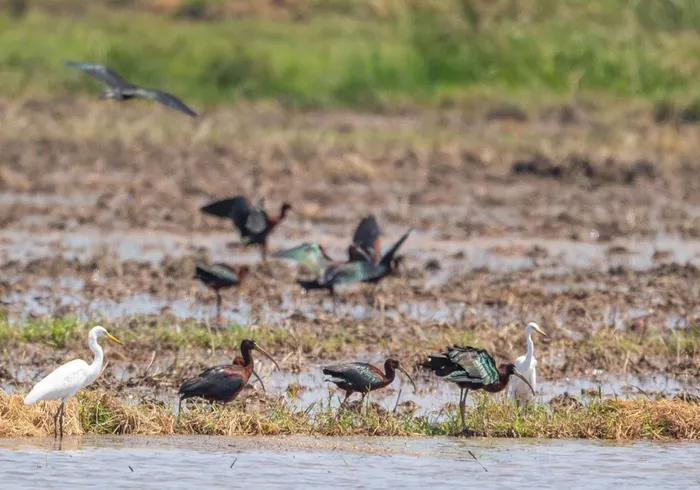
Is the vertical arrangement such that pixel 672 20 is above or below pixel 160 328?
above

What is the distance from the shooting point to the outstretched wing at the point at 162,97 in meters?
10.5

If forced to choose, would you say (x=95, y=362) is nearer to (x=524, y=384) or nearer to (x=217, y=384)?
(x=217, y=384)

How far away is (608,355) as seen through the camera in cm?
1120

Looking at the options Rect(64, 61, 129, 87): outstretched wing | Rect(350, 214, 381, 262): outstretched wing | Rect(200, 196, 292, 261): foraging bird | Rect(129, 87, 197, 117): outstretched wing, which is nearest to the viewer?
Rect(129, 87, 197, 117): outstretched wing

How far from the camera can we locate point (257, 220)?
14.8m

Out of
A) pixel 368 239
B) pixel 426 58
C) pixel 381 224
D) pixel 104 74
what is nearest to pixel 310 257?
pixel 368 239

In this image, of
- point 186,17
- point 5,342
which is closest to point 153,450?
point 5,342

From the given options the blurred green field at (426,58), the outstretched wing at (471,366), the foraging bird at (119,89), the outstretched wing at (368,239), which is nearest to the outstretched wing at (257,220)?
the outstretched wing at (368,239)

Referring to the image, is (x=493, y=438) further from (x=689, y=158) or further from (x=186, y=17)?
(x=186, y=17)

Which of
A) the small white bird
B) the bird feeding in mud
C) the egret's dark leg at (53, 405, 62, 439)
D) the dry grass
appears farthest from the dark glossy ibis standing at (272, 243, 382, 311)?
the egret's dark leg at (53, 405, 62, 439)

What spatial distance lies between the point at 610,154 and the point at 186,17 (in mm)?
14498

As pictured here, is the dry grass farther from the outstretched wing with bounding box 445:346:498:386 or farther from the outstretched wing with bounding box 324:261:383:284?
the outstretched wing with bounding box 324:261:383:284

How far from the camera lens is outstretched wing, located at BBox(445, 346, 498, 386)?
9.12 m

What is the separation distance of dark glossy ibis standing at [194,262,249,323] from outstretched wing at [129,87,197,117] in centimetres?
201
